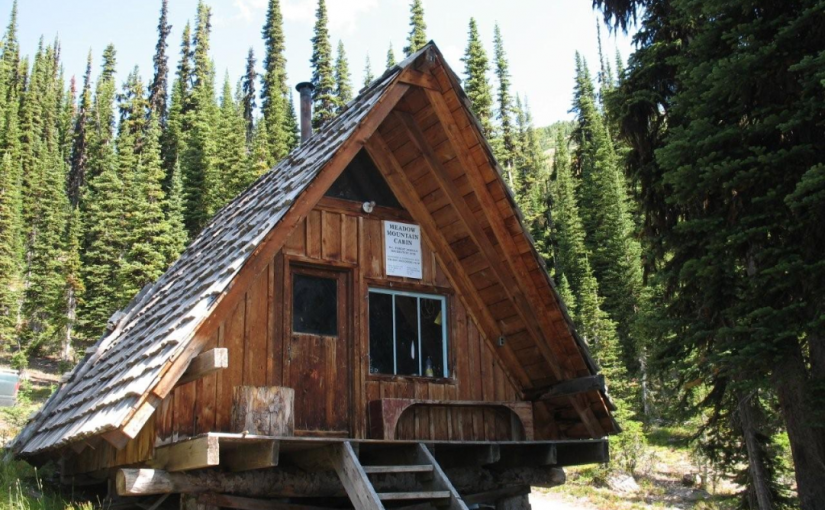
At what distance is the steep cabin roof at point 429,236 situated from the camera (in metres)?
8.48

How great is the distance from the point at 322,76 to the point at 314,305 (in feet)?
186

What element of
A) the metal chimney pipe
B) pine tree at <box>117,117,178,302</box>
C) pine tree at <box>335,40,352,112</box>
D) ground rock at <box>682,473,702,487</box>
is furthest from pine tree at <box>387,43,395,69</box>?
the metal chimney pipe

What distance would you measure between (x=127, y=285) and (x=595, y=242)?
32293 millimetres

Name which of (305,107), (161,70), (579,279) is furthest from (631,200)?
(161,70)

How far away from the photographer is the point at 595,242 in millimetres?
54844

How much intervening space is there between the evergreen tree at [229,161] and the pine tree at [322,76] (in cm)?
641

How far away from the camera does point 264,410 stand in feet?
28.0

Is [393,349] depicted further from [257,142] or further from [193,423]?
[257,142]

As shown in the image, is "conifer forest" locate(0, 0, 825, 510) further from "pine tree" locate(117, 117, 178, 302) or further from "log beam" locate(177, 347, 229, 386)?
"log beam" locate(177, 347, 229, 386)

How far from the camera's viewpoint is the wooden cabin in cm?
816

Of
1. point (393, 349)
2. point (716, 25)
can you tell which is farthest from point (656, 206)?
point (393, 349)

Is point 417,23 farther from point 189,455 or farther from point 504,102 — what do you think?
point 189,455

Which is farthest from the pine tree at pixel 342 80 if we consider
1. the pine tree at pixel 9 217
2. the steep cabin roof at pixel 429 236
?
the steep cabin roof at pixel 429 236

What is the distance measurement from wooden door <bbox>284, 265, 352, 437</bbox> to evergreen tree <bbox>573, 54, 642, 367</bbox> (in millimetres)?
31910
